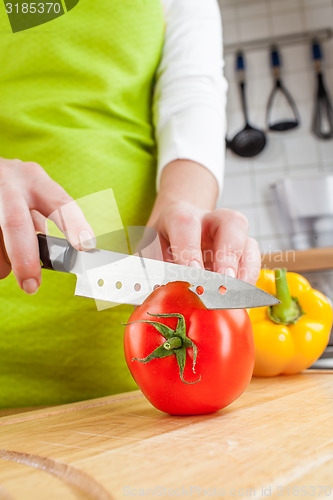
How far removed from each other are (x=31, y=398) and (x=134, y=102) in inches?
21.8

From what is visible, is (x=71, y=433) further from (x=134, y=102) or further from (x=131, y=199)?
(x=134, y=102)

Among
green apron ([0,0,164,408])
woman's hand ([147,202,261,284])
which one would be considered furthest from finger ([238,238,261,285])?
green apron ([0,0,164,408])

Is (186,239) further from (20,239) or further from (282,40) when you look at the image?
(282,40)

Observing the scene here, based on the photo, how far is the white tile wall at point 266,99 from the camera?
2.66m

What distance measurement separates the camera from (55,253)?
529mm

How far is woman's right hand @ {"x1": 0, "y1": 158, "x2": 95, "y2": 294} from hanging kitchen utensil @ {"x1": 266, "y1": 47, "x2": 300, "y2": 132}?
2.28 meters

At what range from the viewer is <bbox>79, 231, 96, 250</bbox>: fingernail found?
535 mm

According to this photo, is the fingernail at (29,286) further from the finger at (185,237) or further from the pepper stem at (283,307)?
the pepper stem at (283,307)

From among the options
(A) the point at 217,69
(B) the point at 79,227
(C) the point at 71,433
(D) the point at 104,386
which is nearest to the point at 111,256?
(B) the point at 79,227

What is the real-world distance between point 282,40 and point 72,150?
7.25 ft

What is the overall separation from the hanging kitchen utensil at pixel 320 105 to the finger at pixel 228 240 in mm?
2151

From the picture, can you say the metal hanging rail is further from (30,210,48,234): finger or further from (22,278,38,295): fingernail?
(22,278,38,295): fingernail

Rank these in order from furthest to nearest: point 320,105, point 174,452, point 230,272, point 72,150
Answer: point 320,105 < point 72,150 < point 230,272 < point 174,452

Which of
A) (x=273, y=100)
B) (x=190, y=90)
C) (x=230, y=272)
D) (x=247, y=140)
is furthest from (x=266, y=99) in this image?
(x=230, y=272)
